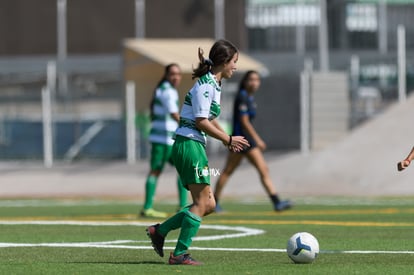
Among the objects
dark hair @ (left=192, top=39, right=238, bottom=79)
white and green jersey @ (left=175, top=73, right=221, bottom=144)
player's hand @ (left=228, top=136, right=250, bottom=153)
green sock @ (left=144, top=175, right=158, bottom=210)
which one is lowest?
green sock @ (left=144, top=175, right=158, bottom=210)

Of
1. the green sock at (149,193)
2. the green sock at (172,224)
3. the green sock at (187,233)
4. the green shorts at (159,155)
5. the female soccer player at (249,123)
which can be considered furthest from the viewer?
the female soccer player at (249,123)

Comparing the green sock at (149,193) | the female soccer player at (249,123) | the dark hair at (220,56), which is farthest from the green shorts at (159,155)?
the dark hair at (220,56)

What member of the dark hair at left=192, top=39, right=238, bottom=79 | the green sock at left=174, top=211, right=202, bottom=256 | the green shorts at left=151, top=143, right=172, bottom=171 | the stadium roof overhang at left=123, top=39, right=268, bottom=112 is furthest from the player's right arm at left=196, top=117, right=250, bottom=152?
the stadium roof overhang at left=123, top=39, right=268, bottom=112

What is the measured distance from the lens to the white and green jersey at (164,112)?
18594mm

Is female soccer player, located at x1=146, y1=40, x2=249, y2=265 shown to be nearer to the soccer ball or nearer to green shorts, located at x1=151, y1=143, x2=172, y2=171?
the soccer ball

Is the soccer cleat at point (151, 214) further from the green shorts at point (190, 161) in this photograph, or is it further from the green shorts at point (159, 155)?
the green shorts at point (190, 161)

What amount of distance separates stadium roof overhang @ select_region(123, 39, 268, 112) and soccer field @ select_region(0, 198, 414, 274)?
10.6 meters

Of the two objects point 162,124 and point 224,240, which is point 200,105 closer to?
point 224,240

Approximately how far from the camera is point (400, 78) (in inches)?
1261

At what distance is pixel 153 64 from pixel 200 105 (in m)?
21.7

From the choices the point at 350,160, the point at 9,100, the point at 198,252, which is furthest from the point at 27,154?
the point at 198,252

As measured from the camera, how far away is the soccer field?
11.0 meters

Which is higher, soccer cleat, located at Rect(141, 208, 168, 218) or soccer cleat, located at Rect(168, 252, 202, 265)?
soccer cleat, located at Rect(168, 252, 202, 265)

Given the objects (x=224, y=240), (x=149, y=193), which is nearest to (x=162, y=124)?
(x=149, y=193)
